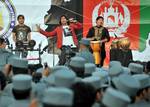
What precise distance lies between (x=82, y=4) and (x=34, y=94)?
851cm

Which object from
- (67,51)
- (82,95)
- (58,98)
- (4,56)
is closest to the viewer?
(58,98)

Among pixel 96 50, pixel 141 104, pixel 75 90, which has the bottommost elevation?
pixel 141 104

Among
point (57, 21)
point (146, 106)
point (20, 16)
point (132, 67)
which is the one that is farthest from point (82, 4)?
point (146, 106)

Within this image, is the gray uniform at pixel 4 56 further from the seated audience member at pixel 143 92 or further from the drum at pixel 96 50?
the seated audience member at pixel 143 92

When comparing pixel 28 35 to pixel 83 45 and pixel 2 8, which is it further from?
pixel 83 45

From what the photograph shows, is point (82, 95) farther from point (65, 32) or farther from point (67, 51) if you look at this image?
point (65, 32)

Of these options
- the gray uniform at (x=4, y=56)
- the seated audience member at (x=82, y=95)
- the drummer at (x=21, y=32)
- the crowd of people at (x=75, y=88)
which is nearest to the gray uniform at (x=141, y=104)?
the crowd of people at (x=75, y=88)

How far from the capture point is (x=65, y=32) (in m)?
12.1

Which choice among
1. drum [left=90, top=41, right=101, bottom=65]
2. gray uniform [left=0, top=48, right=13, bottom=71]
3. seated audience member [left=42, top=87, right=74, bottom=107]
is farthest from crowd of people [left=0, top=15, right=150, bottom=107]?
drum [left=90, top=41, right=101, bottom=65]

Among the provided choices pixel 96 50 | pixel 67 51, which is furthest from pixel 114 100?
pixel 67 51

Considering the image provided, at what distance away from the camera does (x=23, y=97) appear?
3727 mm

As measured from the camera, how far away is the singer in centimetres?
1209

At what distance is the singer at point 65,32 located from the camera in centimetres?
1209

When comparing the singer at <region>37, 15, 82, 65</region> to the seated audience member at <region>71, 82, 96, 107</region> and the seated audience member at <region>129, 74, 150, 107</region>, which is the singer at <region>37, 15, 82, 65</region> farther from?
the seated audience member at <region>71, 82, 96, 107</region>
